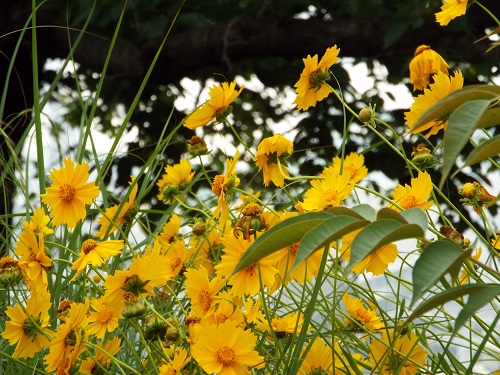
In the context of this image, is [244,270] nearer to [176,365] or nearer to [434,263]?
[176,365]

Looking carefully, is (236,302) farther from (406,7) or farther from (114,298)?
(406,7)

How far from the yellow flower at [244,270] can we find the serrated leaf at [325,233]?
0.62 ft

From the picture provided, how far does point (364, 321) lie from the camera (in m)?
0.80

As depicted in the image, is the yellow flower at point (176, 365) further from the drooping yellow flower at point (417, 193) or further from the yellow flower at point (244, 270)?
the drooping yellow flower at point (417, 193)

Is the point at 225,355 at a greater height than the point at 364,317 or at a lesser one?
lesser

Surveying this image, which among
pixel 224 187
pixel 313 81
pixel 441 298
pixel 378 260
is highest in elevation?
pixel 313 81

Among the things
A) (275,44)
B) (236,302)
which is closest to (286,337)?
(236,302)

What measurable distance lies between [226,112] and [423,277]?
1.51ft

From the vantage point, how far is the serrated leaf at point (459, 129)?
36cm

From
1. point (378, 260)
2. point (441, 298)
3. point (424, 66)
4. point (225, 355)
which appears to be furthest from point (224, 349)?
point (424, 66)

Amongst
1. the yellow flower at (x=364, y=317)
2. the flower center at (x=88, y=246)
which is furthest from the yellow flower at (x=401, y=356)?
the flower center at (x=88, y=246)

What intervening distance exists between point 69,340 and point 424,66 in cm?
41

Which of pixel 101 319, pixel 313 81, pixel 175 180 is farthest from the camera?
pixel 175 180

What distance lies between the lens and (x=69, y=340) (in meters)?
0.65
